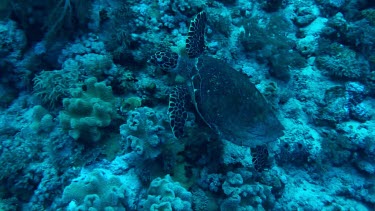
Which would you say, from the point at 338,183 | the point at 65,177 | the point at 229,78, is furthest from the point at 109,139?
the point at 338,183

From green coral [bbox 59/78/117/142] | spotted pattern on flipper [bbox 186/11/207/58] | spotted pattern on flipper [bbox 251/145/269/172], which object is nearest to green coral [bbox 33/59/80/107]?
green coral [bbox 59/78/117/142]

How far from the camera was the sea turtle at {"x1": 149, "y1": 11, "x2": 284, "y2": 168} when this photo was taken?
3.06 meters

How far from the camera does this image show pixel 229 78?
3225 millimetres

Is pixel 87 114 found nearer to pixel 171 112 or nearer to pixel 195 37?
pixel 171 112

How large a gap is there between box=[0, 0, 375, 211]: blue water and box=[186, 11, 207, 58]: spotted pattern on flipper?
0.02 meters

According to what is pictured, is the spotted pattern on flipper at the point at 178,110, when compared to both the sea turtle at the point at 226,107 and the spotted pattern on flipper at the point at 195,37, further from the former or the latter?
the spotted pattern on flipper at the point at 195,37

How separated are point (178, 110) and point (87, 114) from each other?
997mm

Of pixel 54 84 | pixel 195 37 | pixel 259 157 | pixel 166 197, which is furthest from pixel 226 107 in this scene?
A: pixel 54 84

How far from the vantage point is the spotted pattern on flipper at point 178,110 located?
117 inches

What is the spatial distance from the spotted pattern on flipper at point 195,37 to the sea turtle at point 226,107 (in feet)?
1.23

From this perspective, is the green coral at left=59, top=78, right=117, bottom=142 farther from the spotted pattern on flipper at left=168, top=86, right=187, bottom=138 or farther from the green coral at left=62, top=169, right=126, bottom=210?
the spotted pattern on flipper at left=168, top=86, right=187, bottom=138

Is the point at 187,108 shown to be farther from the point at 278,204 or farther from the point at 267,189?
the point at 278,204

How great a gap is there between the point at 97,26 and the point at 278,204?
3.44 m

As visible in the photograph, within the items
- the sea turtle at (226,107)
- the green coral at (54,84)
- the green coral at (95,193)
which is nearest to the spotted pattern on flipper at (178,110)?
the sea turtle at (226,107)
